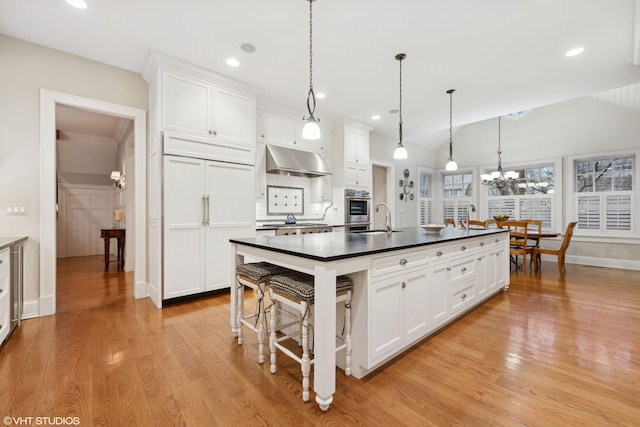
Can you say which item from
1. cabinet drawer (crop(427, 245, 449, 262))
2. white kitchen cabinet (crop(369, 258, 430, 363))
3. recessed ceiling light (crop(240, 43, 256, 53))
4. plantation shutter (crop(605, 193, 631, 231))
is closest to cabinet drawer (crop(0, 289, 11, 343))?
white kitchen cabinet (crop(369, 258, 430, 363))

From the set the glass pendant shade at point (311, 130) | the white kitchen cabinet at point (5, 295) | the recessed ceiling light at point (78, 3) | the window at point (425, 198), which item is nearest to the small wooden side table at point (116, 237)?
the white kitchen cabinet at point (5, 295)

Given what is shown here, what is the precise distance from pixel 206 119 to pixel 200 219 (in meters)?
1.25

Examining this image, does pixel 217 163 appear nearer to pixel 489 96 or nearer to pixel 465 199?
pixel 489 96

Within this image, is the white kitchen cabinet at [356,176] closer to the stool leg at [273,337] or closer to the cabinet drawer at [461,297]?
the cabinet drawer at [461,297]

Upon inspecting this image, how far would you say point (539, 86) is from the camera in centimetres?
393

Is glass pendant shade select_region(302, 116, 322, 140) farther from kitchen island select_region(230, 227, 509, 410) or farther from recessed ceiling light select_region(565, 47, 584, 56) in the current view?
recessed ceiling light select_region(565, 47, 584, 56)

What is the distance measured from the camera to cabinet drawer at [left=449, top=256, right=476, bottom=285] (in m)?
2.59

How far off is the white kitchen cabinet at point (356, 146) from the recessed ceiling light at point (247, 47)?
→ 2.56m

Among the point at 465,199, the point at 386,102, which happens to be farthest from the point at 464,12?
the point at 465,199

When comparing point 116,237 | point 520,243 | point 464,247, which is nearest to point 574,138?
point 520,243

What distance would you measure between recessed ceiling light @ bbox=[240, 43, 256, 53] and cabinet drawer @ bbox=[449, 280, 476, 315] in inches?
126

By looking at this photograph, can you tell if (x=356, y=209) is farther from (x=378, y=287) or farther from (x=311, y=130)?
(x=378, y=287)

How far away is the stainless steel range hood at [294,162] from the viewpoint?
431cm

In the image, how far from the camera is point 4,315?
2.24 m
